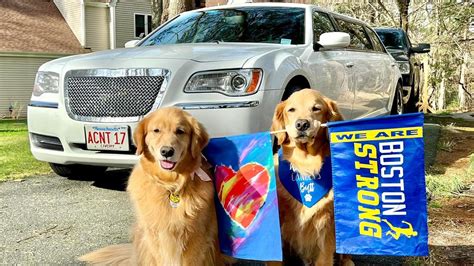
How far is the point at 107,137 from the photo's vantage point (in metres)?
4.03

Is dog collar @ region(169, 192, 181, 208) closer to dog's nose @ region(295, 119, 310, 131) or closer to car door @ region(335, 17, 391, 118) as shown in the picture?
dog's nose @ region(295, 119, 310, 131)

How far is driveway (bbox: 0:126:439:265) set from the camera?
11.2ft

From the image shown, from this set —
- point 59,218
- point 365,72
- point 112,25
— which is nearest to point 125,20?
point 112,25

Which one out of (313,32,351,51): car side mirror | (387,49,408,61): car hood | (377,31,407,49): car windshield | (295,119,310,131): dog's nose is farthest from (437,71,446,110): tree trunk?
(295,119,310,131): dog's nose

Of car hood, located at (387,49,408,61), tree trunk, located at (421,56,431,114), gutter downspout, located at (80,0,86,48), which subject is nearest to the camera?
car hood, located at (387,49,408,61)

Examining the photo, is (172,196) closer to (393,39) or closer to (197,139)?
(197,139)

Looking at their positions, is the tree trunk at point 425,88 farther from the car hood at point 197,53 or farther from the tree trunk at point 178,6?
the car hood at point 197,53

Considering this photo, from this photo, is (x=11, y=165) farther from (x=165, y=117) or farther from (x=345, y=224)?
(x=345, y=224)

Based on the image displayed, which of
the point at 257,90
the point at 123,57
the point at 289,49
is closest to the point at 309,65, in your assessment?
the point at 289,49

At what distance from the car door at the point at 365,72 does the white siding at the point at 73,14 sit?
72.8ft

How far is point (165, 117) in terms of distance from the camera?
9.40 ft

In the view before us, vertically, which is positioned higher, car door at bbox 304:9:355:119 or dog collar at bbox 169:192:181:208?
car door at bbox 304:9:355:119

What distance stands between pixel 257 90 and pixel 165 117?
121cm

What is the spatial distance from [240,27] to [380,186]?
3.13 m
